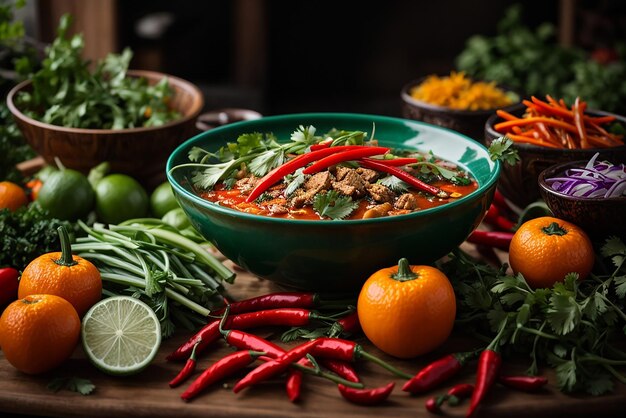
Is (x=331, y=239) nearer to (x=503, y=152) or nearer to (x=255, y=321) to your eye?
(x=255, y=321)

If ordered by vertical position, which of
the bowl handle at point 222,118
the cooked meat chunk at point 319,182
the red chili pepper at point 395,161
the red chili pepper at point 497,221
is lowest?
the red chili pepper at point 497,221

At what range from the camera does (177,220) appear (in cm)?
266

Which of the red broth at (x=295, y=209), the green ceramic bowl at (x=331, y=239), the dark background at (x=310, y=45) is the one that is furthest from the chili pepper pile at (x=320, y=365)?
the dark background at (x=310, y=45)

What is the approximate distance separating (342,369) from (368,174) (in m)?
0.61

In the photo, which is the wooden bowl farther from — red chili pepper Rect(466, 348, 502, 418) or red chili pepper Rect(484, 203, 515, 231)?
red chili pepper Rect(466, 348, 502, 418)

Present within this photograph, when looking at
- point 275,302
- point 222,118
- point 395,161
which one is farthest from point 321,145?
point 222,118

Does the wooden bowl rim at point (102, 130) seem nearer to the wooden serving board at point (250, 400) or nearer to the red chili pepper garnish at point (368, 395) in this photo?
the wooden serving board at point (250, 400)

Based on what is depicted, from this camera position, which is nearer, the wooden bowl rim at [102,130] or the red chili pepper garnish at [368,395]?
the red chili pepper garnish at [368,395]

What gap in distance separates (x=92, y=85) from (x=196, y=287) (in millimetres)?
1275

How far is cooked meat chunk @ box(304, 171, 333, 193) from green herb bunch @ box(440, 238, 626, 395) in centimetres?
44

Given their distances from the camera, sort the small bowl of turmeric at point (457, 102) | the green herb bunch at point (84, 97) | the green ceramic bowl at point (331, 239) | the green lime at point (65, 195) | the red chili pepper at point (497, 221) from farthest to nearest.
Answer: the small bowl of turmeric at point (457, 102), the green herb bunch at point (84, 97), the red chili pepper at point (497, 221), the green lime at point (65, 195), the green ceramic bowl at point (331, 239)

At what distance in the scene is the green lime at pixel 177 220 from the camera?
2.65m

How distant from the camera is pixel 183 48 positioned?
21.7 ft

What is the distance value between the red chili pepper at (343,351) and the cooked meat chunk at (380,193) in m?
0.41
